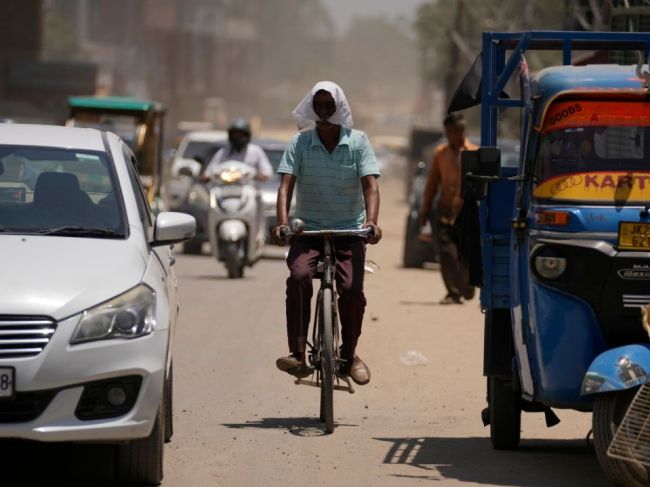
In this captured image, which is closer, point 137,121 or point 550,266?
point 550,266

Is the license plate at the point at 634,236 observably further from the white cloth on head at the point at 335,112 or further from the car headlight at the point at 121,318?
the white cloth on head at the point at 335,112

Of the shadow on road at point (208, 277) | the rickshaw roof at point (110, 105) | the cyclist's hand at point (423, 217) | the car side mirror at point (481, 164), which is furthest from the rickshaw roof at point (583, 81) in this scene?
the rickshaw roof at point (110, 105)

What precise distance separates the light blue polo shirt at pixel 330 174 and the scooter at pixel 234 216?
9410mm

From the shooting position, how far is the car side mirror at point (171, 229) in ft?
24.5

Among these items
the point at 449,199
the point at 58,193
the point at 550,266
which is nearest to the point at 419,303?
the point at 449,199

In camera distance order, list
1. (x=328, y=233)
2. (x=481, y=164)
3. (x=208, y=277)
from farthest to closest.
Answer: (x=208, y=277) < (x=328, y=233) < (x=481, y=164)

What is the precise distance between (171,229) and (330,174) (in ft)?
5.36

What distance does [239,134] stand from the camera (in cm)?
1830

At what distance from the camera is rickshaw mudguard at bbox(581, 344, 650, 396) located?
654cm

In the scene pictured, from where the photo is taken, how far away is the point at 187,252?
23.9 meters

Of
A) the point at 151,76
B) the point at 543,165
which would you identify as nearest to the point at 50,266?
the point at 543,165

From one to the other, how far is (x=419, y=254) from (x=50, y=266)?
51.9ft

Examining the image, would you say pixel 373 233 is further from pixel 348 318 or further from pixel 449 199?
pixel 449 199

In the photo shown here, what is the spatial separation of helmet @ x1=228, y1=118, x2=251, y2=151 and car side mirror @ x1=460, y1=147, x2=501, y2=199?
34.7 ft
